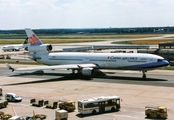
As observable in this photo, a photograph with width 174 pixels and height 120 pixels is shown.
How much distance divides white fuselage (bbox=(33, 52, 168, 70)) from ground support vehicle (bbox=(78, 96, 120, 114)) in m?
26.3

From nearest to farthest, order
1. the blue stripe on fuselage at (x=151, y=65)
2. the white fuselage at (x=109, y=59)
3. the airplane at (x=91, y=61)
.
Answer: the blue stripe on fuselage at (x=151, y=65) < the airplane at (x=91, y=61) < the white fuselage at (x=109, y=59)

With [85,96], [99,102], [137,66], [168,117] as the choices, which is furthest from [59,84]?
[168,117]

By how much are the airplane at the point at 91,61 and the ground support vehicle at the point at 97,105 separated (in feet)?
86.8

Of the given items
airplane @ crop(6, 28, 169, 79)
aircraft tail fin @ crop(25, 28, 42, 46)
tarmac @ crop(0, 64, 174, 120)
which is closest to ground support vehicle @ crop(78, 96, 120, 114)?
tarmac @ crop(0, 64, 174, 120)

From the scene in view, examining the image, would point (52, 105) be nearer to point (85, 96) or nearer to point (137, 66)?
point (85, 96)

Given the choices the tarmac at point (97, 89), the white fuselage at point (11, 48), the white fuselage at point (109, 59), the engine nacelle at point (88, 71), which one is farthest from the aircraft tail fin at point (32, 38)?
the white fuselage at point (11, 48)

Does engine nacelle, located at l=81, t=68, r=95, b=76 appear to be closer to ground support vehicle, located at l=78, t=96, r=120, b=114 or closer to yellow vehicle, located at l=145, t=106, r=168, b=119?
ground support vehicle, located at l=78, t=96, r=120, b=114

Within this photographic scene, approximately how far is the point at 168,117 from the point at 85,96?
55.6 ft

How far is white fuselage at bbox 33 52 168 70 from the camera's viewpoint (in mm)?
66125

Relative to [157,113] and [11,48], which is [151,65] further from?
[11,48]

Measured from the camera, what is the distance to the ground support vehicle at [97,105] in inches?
1548

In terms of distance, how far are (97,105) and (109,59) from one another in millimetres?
31092

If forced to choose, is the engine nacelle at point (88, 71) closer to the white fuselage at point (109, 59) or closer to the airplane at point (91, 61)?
the airplane at point (91, 61)

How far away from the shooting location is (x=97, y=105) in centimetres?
4028
